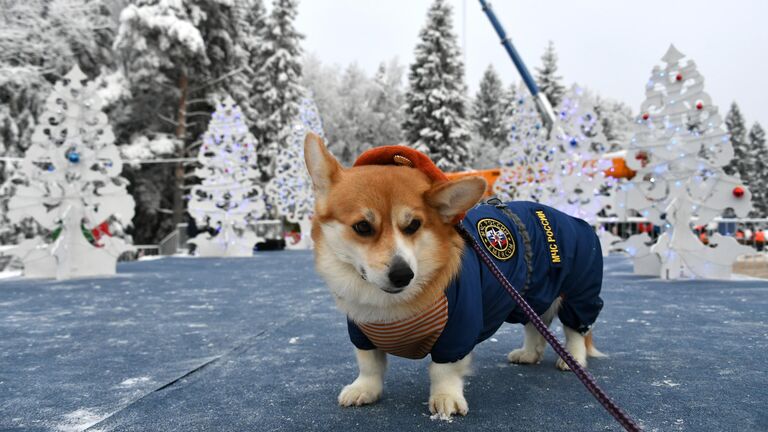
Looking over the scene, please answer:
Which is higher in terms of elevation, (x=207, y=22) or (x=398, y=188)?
(x=207, y=22)

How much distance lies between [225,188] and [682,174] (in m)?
9.17

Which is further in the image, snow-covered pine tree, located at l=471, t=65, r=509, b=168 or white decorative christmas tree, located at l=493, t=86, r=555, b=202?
A: snow-covered pine tree, located at l=471, t=65, r=509, b=168

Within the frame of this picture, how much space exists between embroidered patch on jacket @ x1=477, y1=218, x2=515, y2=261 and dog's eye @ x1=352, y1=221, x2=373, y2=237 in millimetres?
638

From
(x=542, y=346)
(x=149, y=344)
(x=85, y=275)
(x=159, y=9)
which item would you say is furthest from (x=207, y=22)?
(x=542, y=346)

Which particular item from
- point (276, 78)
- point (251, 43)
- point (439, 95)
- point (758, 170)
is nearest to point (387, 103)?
point (439, 95)

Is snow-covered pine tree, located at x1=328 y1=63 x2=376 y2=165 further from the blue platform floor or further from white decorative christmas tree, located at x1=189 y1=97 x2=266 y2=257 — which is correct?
the blue platform floor

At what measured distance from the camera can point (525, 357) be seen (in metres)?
2.73

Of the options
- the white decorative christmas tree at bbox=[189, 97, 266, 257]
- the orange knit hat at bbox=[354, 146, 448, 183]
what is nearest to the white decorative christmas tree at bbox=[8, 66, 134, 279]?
the white decorative christmas tree at bbox=[189, 97, 266, 257]

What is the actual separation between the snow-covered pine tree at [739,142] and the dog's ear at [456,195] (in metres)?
35.9

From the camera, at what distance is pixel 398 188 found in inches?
72.5

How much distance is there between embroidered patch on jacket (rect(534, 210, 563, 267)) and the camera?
246 centimetres

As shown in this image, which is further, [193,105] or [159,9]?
[193,105]

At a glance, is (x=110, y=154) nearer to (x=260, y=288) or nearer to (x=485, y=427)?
(x=260, y=288)

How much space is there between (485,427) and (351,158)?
88.5ft
